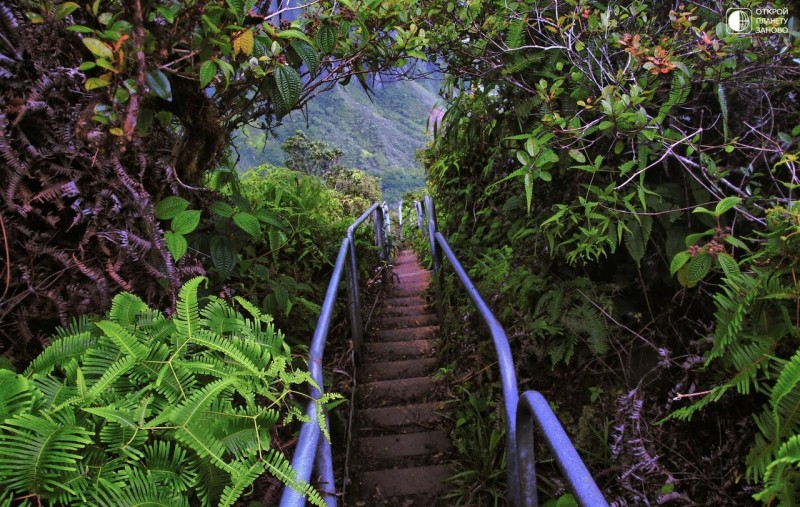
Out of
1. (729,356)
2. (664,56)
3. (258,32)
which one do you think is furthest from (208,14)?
(729,356)

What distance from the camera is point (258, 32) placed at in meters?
1.48

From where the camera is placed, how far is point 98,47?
1.04m

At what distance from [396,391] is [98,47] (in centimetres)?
239

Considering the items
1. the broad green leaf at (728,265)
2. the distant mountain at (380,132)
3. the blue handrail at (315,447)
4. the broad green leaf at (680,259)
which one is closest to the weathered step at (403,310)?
the blue handrail at (315,447)

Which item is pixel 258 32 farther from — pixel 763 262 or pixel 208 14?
pixel 763 262

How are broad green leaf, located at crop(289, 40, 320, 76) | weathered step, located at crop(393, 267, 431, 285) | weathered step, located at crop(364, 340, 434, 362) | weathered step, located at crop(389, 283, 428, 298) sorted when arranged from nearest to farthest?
broad green leaf, located at crop(289, 40, 320, 76), weathered step, located at crop(364, 340, 434, 362), weathered step, located at crop(389, 283, 428, 298), weathered step, located at crop(393, 267, 431, 285)

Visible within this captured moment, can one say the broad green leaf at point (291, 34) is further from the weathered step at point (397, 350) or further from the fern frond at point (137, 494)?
the weathered step at point (397, 350)

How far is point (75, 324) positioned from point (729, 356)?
1.95m

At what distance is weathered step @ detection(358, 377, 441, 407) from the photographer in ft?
9.09

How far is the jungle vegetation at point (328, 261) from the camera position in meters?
0.84

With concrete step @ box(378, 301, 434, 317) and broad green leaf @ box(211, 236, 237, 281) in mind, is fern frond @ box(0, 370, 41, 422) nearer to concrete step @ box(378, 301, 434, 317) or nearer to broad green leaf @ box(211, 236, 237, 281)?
broad green leaf @ box(211, 236, 237, 281)

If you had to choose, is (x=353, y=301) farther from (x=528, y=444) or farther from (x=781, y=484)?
(x=781, y=484)

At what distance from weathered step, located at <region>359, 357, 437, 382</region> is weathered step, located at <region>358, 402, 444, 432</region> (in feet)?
1.41

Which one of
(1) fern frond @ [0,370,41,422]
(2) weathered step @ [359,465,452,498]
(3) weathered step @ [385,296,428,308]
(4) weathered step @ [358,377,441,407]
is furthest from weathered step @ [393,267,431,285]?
(1) fern frond @ [0,370,41,422]
